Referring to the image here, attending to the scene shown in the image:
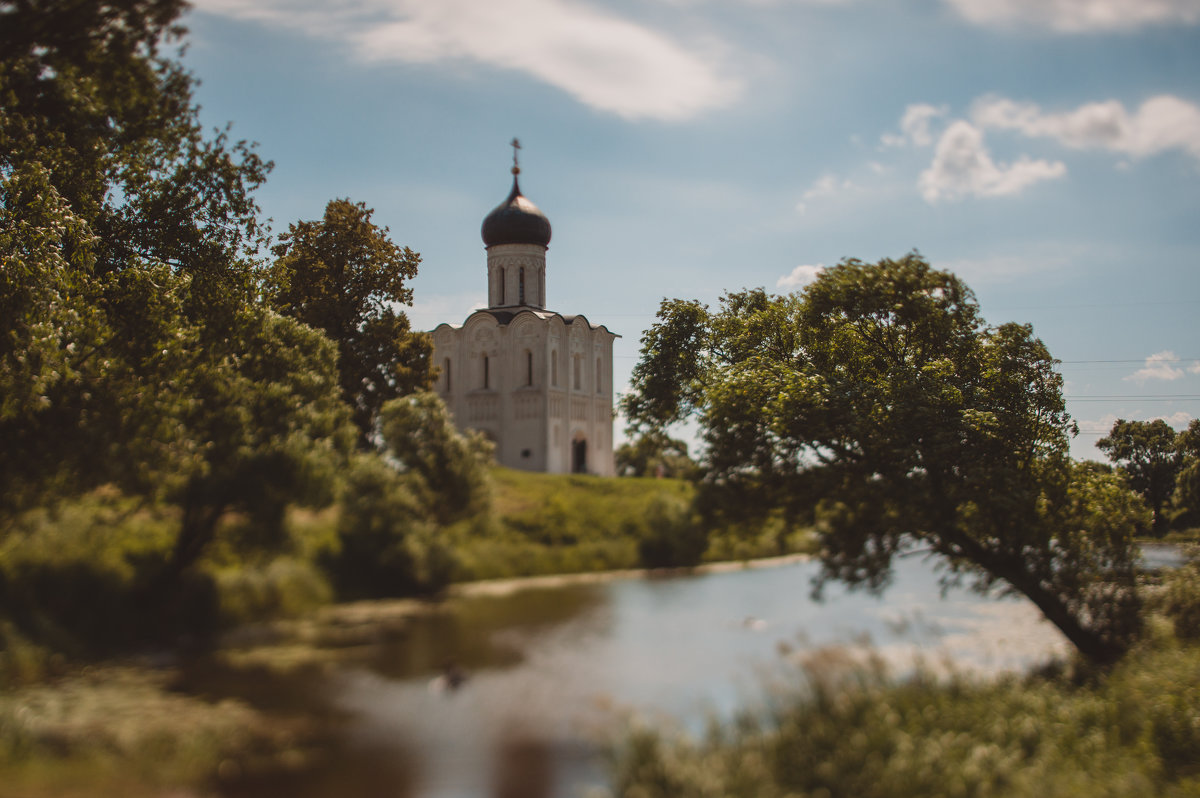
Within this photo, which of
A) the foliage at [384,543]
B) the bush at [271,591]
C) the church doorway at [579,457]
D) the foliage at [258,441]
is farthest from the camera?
the church doorway at [579,457]

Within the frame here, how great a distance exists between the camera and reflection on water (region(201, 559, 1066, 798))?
5.48 metres

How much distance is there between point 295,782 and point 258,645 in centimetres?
115

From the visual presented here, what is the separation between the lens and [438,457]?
754 centimetres

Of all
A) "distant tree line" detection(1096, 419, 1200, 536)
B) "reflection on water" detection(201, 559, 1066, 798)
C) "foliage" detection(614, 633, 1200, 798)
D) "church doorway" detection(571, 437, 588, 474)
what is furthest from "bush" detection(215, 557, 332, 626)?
"distant tree line" detection(1096, 419, 1200, 536)

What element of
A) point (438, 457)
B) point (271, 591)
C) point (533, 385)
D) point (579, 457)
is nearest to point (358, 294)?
point (533, 385)

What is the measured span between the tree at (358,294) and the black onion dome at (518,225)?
4314 mm

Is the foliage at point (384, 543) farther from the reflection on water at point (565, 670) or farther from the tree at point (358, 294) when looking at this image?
the tree at point (358, 294)

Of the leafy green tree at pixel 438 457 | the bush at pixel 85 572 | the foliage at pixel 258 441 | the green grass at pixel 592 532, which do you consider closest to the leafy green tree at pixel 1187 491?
the green grass at pixel 592 532

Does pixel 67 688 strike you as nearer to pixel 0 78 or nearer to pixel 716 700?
pixel 716 700

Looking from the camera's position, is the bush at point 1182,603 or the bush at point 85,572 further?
the bush at point 1182,603

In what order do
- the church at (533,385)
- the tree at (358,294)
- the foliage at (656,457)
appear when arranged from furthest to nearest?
the tree at (358,294), the church at (533,385), the foliage at (656,457)

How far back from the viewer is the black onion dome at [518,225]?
1773cm

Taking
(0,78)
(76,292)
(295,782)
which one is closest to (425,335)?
(76,292)

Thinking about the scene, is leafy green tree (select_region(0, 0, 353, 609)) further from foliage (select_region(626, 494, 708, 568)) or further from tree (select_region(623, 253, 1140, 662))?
tree (select_region(623, 253, 1140, 662))
